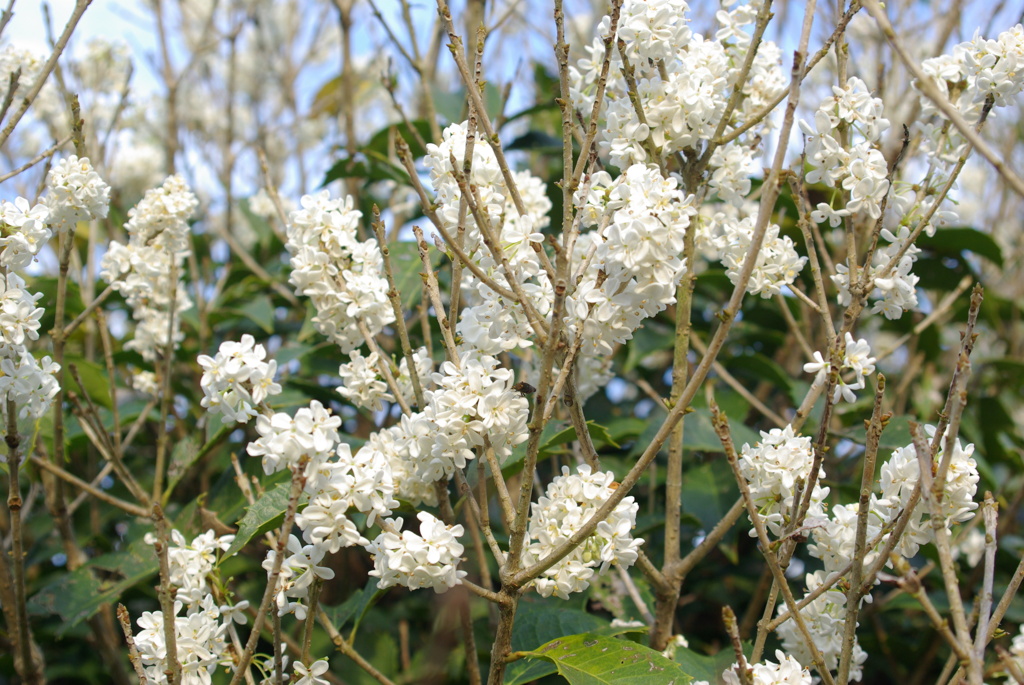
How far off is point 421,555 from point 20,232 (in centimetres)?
89

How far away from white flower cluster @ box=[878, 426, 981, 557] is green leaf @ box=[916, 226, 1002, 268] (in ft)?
5.00

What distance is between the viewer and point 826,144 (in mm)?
1381

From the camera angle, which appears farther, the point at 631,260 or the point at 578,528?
the point at 578,528

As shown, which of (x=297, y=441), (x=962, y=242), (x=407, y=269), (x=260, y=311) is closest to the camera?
(x=297, y=441)

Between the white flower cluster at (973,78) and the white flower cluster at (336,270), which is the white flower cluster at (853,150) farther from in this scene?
the white flower cluster at (336,270)

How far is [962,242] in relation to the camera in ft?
8.60

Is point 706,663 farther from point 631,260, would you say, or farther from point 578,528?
point 631,260

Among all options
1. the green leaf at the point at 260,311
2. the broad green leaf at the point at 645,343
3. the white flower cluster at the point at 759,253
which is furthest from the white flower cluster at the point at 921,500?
the green leaf at the point at 260,311

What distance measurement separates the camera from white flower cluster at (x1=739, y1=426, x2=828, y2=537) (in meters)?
1.33

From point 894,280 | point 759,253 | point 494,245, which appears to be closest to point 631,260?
point 494,245

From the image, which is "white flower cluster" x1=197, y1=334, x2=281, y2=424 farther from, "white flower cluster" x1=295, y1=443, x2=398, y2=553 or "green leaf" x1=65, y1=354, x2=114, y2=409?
"green leaf" x1=65, y1=354, x2=114, y2=409

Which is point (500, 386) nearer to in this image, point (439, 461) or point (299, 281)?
point (439, 461)

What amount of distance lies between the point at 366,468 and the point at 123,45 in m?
2.90

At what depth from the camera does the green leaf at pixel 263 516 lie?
132 cm
